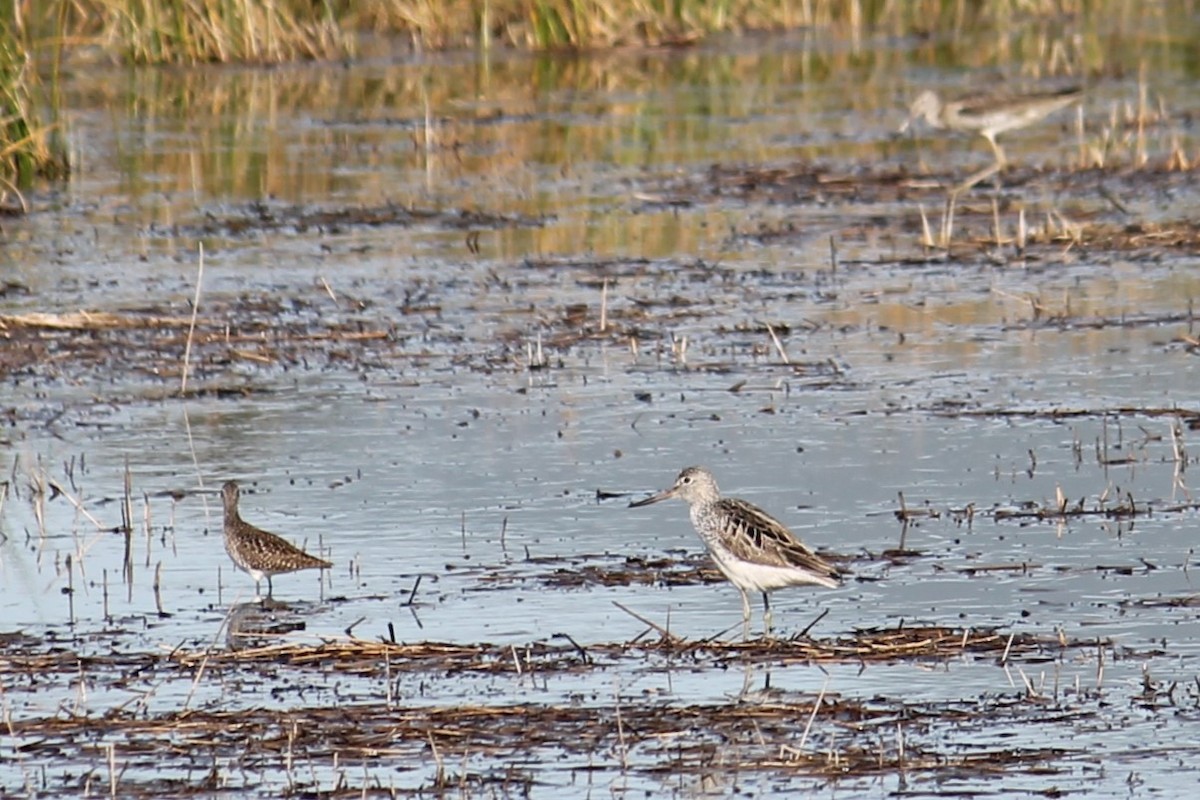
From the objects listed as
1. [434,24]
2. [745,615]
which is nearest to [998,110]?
[434,24]

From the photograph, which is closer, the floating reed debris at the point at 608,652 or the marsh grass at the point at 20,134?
the floating reed debris at the point at 608,652

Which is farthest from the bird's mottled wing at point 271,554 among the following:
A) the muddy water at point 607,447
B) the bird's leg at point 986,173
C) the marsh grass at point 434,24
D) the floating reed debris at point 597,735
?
the marsh grass at point 434,24

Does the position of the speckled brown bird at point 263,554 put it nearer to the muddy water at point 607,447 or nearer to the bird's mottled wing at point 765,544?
the muddy water at point 607,447

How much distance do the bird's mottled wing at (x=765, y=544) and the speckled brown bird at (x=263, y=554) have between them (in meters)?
1.57

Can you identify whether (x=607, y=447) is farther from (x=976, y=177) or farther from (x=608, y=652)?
(x=976, y=177)

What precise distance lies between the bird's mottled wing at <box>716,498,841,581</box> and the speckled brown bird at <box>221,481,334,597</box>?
5.15 feet

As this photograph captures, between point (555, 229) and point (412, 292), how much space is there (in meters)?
2.63

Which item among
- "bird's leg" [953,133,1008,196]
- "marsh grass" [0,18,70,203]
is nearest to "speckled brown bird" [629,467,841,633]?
"bird's leg" [953,133,1008,196]

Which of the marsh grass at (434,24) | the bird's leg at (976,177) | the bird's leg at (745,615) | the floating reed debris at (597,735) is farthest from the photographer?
the marsh grass at (434,24)

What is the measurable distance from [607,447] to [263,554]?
261 centimetres

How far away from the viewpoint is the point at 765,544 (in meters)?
8.48

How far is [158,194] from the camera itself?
2027cm

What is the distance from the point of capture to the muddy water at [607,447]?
285 inches

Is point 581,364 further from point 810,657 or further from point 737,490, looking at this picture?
point 810,657
